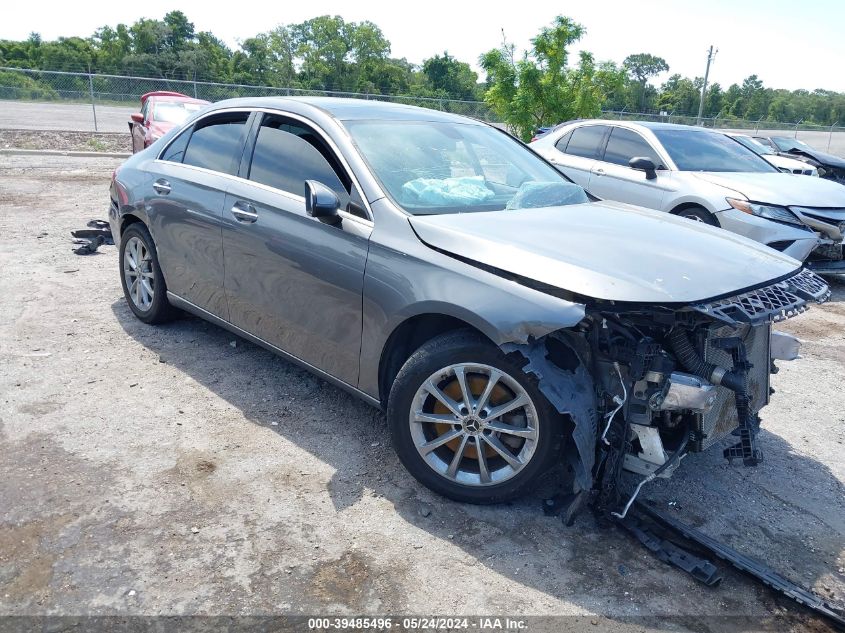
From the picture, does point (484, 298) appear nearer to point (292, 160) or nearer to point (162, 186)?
point (292, 160)

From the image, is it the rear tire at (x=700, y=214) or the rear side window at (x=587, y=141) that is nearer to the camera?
the rear tire at (x=700, y=214)

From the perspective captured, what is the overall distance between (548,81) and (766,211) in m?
9.18

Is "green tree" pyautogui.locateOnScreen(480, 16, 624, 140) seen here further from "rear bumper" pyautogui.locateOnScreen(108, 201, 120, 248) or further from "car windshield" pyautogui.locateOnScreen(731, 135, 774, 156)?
"rear bumper" pyautogui.locateOnScreen(108, 201, 120, 248)

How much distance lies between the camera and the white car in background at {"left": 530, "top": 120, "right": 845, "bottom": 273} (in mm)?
7230

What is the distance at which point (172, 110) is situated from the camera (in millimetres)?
13625

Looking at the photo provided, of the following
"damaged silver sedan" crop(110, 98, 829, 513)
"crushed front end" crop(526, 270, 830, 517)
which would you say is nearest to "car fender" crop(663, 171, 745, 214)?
"damaged silver sedan" crop(110, 98, 829, 513)

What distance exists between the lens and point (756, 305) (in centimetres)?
302

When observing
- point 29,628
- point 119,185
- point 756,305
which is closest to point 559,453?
point 756,305

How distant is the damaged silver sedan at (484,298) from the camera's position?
9.86ft

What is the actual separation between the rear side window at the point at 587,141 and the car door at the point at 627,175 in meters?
0.15

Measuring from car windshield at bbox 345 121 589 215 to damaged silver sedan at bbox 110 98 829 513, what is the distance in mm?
15

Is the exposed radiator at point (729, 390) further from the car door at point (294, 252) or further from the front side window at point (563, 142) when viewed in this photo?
the front side window at point (563, 142)

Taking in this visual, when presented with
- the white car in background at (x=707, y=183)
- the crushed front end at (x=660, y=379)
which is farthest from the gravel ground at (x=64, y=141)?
the crushed front end at (x=660, y=379)

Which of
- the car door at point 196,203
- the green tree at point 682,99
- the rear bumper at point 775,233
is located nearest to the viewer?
the car door at point 196,203
